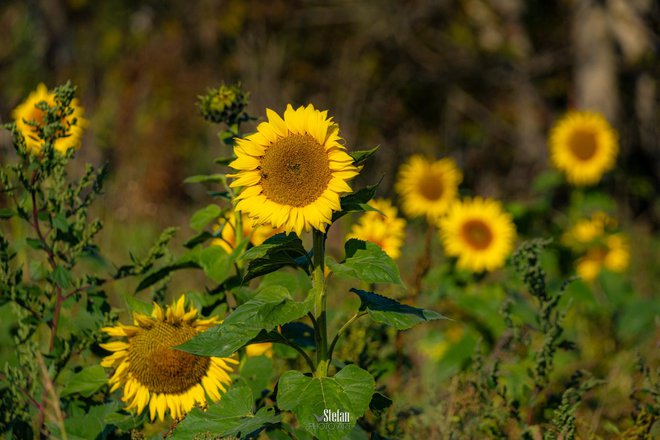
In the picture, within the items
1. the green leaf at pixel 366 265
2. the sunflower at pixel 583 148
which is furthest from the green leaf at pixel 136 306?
the sunflower at pixel 583 148

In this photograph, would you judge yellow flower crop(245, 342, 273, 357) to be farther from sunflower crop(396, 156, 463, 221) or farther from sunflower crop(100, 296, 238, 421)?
sunflower crop(396, 156, 463, 221)

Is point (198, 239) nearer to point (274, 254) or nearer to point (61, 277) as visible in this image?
point (61, 277)

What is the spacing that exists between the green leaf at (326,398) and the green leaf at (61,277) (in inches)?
25.7

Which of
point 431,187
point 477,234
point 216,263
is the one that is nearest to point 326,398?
point 216,263

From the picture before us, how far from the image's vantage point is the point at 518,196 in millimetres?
7305

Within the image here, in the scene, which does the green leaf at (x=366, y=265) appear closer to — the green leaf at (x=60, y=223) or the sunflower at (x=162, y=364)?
the sunflower at (x=162, y=364)

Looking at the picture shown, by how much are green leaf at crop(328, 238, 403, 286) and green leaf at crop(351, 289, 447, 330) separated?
0.19ft

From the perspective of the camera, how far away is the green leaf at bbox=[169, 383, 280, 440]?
1.67 meters

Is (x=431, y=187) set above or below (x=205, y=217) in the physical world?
below

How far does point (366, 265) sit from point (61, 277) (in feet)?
2.63

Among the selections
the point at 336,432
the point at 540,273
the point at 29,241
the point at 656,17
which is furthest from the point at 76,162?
the point at 656,17

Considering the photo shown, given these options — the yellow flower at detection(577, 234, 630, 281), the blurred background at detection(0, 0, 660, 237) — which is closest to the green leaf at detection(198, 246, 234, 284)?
the yellow flower at detection(577, 234, 630, 281)

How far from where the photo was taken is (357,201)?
1.75m

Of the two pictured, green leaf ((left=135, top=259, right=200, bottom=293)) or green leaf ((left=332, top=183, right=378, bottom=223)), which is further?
green leaf ((left=135, top=259, right=200, bottom=293))
